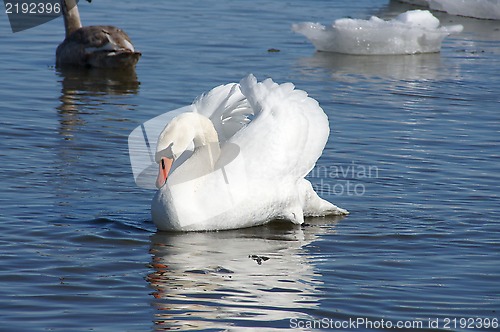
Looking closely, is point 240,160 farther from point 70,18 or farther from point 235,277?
point 70,18

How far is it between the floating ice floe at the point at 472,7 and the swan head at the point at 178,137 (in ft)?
38.1

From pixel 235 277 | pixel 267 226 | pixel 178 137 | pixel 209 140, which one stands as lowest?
pixel 267 226

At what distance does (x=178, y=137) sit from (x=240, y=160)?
1.89 ft

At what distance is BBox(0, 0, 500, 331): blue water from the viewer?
584 cm

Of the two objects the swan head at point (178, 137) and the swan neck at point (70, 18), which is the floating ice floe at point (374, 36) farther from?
the swan head at point (178, 137)

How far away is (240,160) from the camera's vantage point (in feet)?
24.6

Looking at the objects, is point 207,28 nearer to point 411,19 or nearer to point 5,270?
point 411,19

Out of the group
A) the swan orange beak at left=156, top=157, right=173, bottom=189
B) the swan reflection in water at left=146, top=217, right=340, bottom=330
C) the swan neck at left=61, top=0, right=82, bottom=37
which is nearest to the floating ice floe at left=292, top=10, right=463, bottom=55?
the swan neck at left=61, top=0, right=82, bottom=37

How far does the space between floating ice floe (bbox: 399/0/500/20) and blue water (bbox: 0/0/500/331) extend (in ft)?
9.34

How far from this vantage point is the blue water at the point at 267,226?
5.84m

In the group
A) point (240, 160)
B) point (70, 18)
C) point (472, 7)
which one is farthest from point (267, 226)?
point (472, 7)

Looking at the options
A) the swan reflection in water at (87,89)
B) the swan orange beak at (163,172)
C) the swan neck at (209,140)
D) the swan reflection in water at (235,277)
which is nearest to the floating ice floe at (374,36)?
the swan reflection in water at (87,89)

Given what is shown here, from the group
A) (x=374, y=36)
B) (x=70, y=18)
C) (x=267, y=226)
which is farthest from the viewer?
(x=70, y=18)

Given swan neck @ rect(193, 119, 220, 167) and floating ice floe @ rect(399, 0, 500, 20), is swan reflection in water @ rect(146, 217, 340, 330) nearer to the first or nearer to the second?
swan neck @ rect(193, 119, 220, 167)
